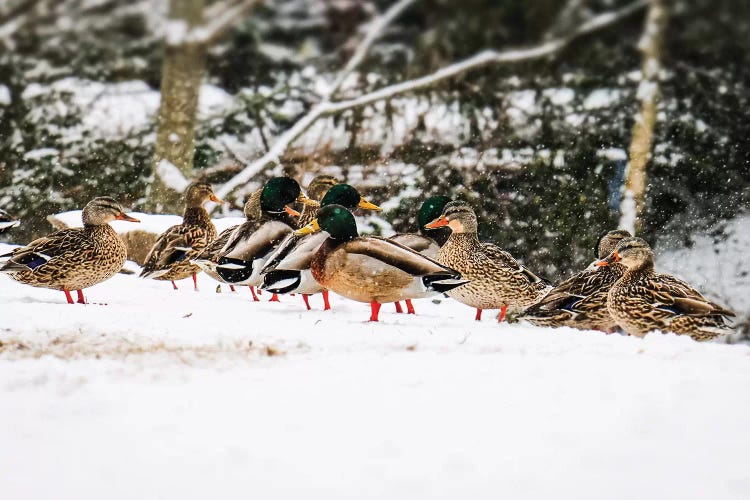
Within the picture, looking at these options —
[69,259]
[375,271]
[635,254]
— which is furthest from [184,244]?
[635,254]

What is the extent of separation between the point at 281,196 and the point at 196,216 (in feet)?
3.16

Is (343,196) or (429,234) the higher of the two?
(343,196)

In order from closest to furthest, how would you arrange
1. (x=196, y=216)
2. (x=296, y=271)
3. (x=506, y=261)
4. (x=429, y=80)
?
(x=296, y=271) < (x=506, y=261) < (x=196, y=216) < (x=429, y=80)

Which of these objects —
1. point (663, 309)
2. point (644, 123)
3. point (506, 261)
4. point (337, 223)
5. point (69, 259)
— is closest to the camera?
point (663, 309)

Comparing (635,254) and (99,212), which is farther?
(99,212)

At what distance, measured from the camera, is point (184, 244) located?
320 inches

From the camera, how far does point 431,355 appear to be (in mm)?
4832

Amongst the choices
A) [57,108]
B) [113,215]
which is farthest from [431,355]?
[57,108]

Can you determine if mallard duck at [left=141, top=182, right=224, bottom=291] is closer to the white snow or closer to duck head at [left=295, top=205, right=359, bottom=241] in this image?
duck head at [left=295, top=205, right=359, bottom=241]

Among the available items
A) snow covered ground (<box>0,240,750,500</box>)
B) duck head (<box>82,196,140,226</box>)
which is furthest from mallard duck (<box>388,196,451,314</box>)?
snow covered ground (<box>0,240,750,500</box>)

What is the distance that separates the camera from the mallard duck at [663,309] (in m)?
6.02

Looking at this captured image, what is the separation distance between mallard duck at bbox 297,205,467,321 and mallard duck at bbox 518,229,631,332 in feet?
2.93

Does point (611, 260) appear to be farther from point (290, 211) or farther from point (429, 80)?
point (429, 80)

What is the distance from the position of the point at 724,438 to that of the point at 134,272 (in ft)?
23.3
